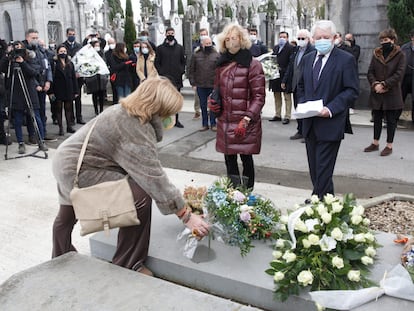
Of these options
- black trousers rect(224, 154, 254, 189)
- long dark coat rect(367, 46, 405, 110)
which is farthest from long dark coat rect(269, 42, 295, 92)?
black trousers rect(224, 154, 254, 189)

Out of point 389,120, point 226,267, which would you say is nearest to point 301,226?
point 226,267

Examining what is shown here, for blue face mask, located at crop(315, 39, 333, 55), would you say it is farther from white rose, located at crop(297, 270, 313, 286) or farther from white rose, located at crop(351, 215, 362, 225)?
white rose, located at crop(297, 270, 313, 286)

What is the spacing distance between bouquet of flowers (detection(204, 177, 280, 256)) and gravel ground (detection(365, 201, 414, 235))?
4.00 feet

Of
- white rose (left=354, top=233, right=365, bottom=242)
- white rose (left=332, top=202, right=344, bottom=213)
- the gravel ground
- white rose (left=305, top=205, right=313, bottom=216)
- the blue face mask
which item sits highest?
the blue face mask

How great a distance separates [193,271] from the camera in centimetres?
340

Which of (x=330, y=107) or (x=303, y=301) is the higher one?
(x=330, y=107)

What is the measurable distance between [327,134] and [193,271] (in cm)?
199

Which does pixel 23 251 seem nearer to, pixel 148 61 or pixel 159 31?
pixel 148 61

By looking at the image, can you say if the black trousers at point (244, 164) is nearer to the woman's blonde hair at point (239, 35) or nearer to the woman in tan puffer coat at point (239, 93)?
the woman in tan puffer coat at point (239, 93)

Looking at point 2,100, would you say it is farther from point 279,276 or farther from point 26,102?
point 279,276

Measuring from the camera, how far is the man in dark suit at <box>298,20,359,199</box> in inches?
178

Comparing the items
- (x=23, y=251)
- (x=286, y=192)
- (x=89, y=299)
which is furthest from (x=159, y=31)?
(x=89, y=299)

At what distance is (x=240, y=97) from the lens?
511cm

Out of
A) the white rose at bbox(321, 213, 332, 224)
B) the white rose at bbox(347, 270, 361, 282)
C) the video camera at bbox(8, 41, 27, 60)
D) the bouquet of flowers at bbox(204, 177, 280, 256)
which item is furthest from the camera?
the video camera at bbox(8, 41, 27, 60)
